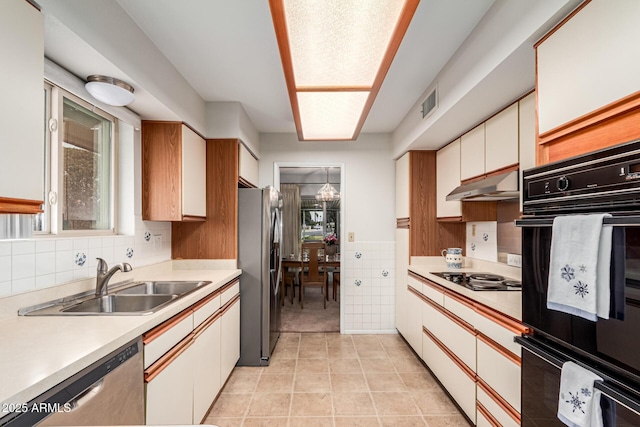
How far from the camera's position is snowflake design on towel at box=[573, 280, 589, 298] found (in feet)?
3.10

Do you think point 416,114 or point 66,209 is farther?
point 416,114

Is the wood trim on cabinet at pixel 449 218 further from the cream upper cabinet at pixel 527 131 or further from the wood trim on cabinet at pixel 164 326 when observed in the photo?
the wood trim on cabinet at pixel 164 326

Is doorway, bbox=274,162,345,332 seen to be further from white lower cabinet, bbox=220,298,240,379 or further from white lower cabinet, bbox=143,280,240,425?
white lower cabinet, bbox=143,280,240,425

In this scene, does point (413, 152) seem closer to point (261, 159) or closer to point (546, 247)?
point (261, 159)

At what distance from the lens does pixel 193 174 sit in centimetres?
253

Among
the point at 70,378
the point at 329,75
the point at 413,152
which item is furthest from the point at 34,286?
the point at 413,152

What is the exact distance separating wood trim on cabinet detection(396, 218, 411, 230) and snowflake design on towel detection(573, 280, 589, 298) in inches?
89.7

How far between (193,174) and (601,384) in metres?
2.64

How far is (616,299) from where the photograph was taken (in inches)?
35.0

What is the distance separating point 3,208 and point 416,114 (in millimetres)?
2798

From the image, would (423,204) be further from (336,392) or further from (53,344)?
(53,344)

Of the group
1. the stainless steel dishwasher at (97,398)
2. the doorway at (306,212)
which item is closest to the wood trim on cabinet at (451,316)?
the stainless steel dishwasher at (97,398)

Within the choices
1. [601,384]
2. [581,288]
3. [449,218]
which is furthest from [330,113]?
[601,384]

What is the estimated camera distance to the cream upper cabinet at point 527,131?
1.72 metres
